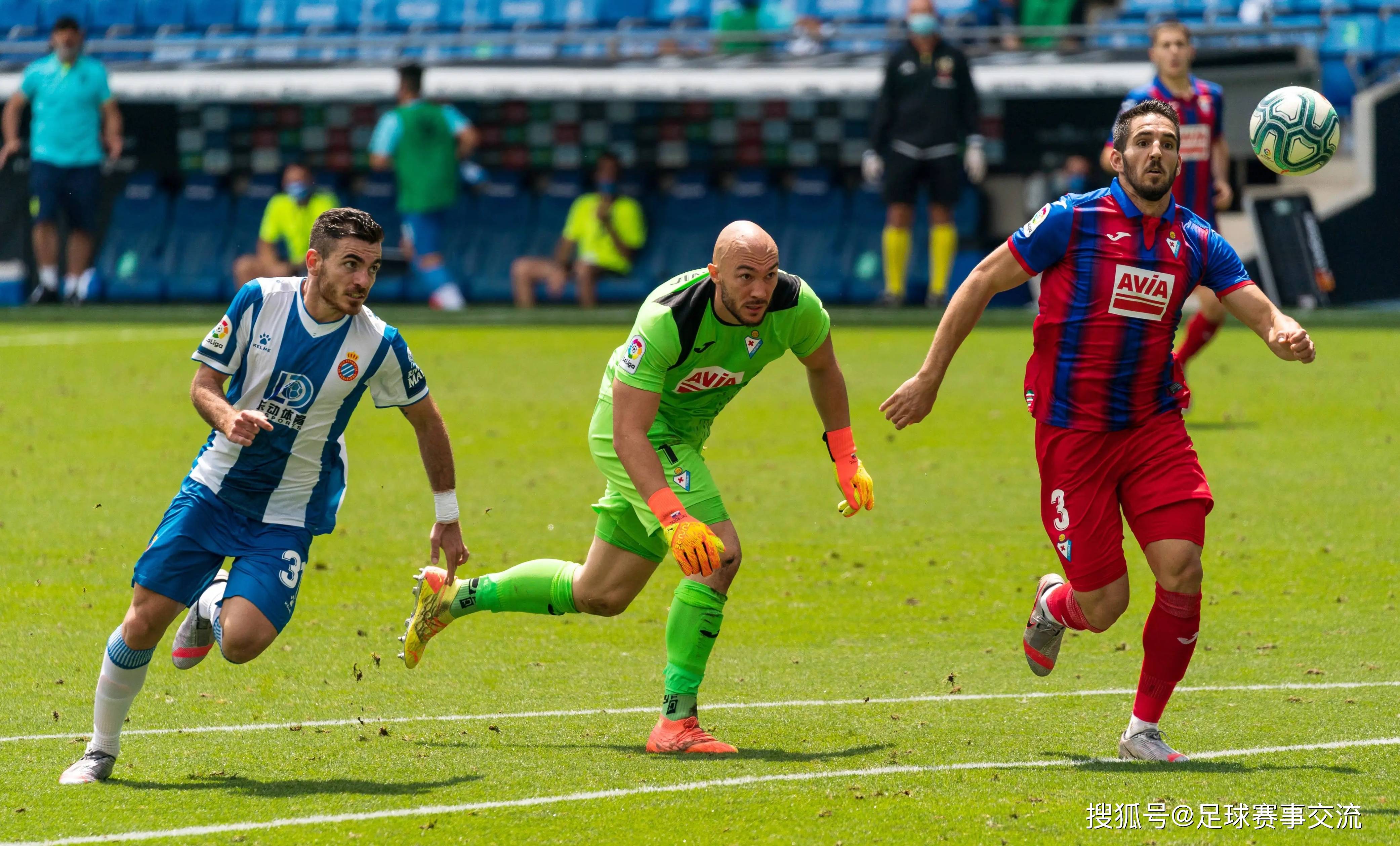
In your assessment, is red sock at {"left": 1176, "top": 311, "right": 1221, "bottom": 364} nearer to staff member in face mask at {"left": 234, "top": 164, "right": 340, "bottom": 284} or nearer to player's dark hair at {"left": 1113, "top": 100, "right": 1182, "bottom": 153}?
player's dark hair at {"left": 1113, "top": 100, "right": 1182, "bottom": 153}

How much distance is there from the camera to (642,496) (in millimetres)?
5855

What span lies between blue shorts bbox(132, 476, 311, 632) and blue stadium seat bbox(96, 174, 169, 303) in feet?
57.2

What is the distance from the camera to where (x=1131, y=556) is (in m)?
9.38

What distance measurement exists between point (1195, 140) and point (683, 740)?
7.35m

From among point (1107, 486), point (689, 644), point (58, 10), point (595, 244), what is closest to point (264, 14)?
point (58, 10)

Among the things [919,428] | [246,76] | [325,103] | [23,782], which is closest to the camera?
[23,782]

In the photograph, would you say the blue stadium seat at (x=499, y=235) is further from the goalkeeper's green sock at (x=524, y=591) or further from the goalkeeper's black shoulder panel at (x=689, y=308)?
the goalkeeper's black shoulder panel at (x=689, y=308)

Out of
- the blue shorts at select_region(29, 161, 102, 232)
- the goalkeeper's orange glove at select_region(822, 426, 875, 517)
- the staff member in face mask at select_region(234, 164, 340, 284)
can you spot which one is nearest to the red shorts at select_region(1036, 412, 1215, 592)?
the goalkeeper's orange glove at select_region(822, 426, 875, 517)

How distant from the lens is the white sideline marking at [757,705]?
6262 mm

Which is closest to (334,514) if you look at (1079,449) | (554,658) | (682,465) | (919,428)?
(682,465)

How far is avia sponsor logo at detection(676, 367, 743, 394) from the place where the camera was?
6.10 m

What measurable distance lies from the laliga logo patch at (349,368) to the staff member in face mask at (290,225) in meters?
14.5

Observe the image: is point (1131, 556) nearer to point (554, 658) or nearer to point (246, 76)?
point (554, 658)

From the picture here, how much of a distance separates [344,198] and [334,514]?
17773 millimetres
